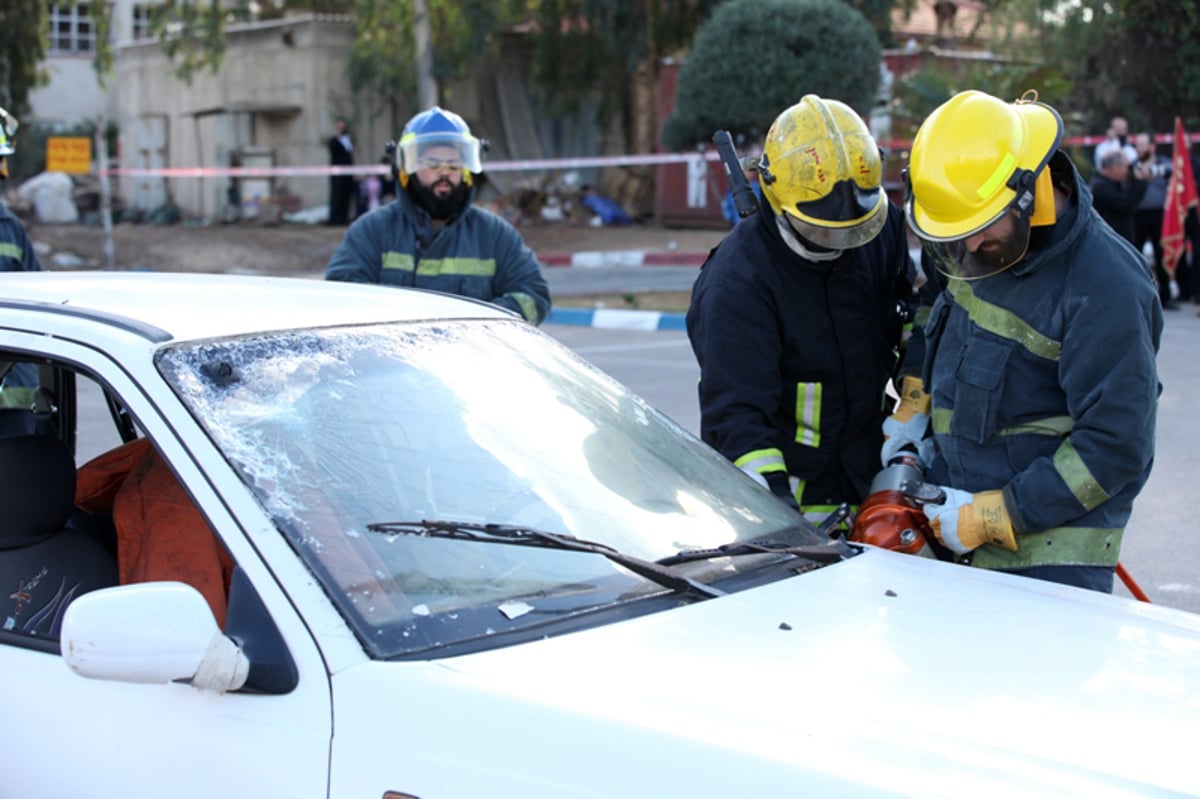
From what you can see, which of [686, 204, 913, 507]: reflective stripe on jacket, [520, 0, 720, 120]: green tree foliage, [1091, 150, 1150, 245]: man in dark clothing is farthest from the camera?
[520, 0, 720, 120]: green tree foliage

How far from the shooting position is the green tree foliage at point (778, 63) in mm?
19781

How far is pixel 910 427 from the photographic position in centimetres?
386

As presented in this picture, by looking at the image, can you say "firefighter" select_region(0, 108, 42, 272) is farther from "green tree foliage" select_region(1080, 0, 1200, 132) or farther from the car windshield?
"green tree foliage" select_region(1080, 0, 1200, 132)

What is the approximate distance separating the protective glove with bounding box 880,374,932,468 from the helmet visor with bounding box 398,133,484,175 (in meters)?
2.31

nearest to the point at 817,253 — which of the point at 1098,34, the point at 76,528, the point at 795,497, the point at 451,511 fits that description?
the point at 795,497

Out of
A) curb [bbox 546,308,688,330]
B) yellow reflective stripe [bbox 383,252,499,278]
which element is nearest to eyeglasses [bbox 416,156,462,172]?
yellow reflective stripe [bbox 383,252,499,278]

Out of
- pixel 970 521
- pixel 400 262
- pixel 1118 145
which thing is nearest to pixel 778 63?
pixel 1118 145

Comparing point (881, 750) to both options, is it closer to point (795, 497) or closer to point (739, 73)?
point (795, 497)

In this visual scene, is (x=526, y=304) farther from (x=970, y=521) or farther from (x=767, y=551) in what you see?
(x=767, y=551)

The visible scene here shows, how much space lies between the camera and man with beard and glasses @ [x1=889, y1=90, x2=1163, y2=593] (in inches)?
126

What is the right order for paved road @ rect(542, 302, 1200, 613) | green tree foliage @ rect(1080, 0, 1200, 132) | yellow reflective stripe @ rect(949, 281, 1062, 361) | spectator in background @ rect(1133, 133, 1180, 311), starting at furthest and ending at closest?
green tree foliage @ rect(1080, 0, 1200, 132) → spectator in background @ rect(1133, 133, 1180, 311) → paved road @ rect(542, 302, 1200, 613) → yellow reflective stripe @ rect(949, 281, 1062, 361)

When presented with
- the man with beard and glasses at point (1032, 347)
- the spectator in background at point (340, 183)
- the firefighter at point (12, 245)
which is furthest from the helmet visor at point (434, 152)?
the spectator in background at point (340, 183)

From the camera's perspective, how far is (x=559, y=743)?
1.98 meters

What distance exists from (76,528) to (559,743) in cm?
162
